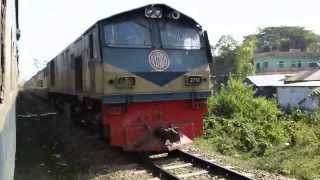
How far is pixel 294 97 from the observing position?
37969 millimetres

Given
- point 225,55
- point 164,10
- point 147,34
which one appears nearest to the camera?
point 147,34

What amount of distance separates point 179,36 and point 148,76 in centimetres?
124

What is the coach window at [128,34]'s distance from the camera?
Result: 8523 millimetres

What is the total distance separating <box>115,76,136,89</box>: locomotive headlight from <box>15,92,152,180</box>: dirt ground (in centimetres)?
151

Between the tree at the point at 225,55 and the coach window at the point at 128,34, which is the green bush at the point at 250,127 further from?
the tree at the point at 225,55

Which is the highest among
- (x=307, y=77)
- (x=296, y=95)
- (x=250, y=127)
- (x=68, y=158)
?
(x=307, y=77)

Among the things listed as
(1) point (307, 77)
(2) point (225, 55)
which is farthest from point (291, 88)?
(2) point (225, 55)

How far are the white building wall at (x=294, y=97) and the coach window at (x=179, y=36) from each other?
27118mm

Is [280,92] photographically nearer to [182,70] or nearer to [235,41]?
[235,41]

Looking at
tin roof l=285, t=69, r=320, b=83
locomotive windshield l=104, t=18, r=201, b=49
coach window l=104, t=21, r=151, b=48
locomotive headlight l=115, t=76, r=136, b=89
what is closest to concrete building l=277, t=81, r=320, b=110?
tin roof l=285, t=69, r=320, b=83

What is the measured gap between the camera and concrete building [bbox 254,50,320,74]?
254 feet

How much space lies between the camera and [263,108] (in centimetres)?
1723

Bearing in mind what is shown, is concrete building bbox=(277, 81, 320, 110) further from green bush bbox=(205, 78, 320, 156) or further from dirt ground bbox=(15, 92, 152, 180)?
dirt ground bbox=(15, 92, 152, 180)

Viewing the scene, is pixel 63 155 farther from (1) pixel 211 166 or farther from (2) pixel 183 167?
(1) pixel 211 166
